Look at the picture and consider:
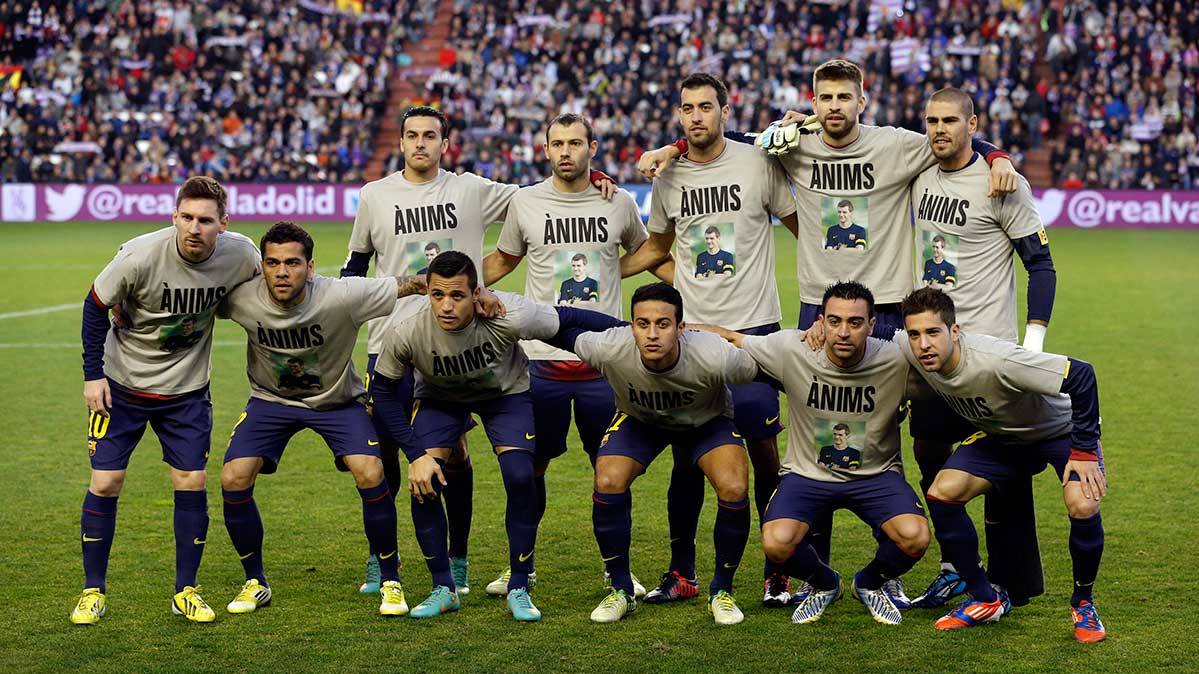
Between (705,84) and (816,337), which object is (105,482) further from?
(705,84)

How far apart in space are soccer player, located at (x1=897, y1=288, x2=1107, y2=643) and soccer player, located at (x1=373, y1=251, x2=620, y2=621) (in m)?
1.65

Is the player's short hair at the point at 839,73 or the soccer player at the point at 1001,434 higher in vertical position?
the player's short hair at the point at 839,73

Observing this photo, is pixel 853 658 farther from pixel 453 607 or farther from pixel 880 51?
pixel 880 51

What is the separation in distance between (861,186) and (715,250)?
80 centimetres

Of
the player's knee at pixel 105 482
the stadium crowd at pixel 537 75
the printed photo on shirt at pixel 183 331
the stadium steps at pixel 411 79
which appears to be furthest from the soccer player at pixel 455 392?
the stadium steps at pixel 411 79

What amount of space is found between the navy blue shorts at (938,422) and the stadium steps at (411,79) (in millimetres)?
28388

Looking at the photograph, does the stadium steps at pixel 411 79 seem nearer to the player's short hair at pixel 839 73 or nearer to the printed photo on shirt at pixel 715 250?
the printed photo on shirt at pixel 715 250

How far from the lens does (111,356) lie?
22.5 feet

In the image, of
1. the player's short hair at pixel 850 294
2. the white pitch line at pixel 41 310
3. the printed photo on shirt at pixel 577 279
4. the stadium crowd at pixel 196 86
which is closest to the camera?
the player's short hair at pixel 850 294

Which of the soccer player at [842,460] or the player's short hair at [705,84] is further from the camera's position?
the player's short hair at [705,84]

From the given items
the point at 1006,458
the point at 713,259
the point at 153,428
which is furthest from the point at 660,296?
the point at 153,428

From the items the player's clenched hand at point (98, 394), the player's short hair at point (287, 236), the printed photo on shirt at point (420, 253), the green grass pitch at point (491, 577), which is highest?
the player's short hair at point (287, 236)

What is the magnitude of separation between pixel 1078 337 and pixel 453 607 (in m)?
10.7

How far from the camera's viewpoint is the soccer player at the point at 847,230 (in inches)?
287
